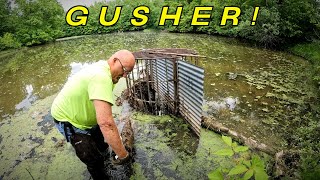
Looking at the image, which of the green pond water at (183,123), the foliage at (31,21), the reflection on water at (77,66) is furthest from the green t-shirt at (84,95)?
the foliage at (31,21)

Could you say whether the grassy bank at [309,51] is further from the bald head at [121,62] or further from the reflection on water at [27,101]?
the reflection on water at [27,101]

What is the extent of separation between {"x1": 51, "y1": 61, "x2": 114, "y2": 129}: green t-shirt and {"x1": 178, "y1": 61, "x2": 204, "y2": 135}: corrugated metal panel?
2.48 metres

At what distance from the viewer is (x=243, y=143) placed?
500 cm

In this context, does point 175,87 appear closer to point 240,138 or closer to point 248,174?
point 240,138

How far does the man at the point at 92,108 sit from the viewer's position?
7.89 feet

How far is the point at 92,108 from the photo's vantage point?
9.22ft

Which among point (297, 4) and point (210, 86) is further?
point (297, 4)

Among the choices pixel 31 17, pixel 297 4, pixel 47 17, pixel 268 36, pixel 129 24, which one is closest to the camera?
pixel 297 4

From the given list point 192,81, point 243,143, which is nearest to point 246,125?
point 243,143

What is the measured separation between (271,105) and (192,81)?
3.32 metres

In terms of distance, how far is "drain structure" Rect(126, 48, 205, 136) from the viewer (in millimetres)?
5039

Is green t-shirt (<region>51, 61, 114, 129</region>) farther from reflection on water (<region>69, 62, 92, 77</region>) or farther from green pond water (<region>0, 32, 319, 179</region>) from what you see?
reflection on water (<region>69, 62, 92, 77</region>)

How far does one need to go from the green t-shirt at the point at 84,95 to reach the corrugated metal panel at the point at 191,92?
2483 millimetres

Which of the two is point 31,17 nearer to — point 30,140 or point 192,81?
point 30,140
